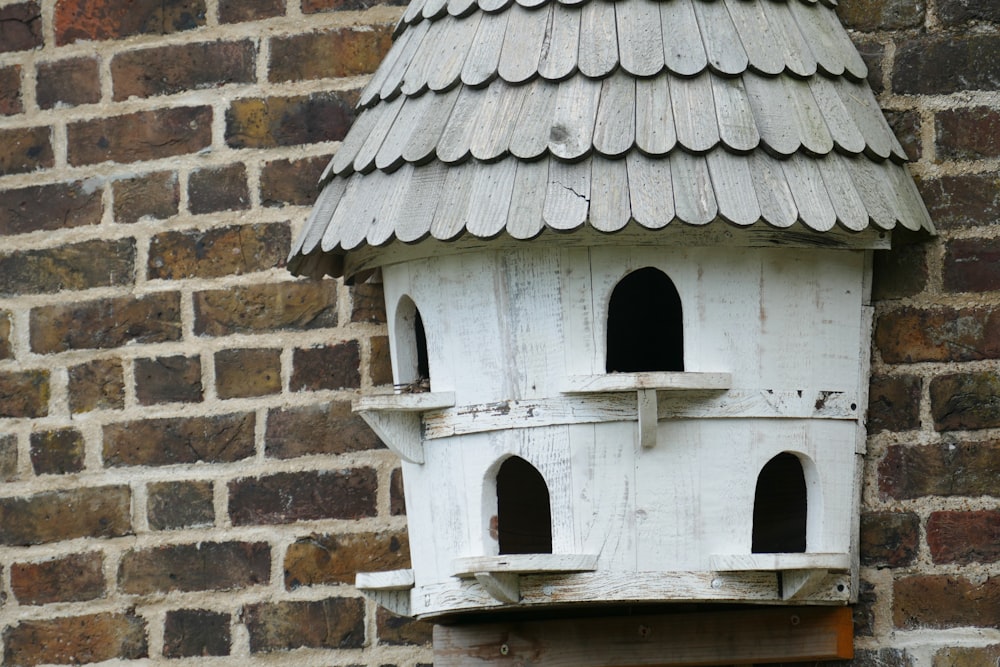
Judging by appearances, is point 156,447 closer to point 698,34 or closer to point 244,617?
point 244,617

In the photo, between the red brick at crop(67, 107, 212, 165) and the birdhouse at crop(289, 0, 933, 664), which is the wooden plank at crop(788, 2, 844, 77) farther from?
the red brick at crop(67, 107, 212, 165)

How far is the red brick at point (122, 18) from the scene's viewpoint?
3186 mm

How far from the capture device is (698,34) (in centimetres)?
260

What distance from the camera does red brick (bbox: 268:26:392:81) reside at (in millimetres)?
3105

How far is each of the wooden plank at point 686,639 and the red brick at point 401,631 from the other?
0.74 feet

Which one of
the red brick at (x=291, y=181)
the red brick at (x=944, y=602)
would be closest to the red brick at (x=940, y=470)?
the red brick at (x=944, y=602)

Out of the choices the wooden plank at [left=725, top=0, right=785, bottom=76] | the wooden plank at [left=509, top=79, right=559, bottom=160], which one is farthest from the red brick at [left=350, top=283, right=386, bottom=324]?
the wooden plank at [left=725, top=0, right=785, bottom=76]

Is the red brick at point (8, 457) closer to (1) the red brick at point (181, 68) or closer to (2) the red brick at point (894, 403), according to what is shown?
(1) the red brick at point (181, 68)

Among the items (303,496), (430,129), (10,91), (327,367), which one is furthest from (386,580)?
(10,91)

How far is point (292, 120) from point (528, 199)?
2.61ft

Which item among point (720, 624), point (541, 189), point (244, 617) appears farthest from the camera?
point (244, 617)

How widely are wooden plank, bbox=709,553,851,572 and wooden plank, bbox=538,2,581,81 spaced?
2.49 feet

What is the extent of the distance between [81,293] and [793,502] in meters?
1.35

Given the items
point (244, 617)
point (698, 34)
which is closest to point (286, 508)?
point (244, 617)
